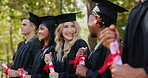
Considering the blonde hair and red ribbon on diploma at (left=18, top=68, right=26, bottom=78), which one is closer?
the blonde hair

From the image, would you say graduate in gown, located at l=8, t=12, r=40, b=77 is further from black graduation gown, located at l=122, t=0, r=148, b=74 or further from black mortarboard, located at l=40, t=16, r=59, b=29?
black graduation gown, located at l=122, t=0, r=148, b=74

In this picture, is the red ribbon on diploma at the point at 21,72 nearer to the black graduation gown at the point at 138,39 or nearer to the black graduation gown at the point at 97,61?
the black graduation gown at the point at 97,61

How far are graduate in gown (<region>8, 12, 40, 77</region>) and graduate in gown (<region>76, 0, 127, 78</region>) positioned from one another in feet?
9.43

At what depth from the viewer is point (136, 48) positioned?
2.72m

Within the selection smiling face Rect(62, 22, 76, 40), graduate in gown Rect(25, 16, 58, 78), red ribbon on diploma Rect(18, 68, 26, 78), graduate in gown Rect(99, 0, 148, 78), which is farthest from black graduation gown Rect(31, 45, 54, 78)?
graduate in gown Rect(99, 0, 148, 78)

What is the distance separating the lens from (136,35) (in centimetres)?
→ 272

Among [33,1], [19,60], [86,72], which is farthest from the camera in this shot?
[33,1]

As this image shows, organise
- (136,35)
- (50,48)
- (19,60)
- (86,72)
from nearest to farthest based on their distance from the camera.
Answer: (136,35), (86,72), (50,48), (19,60)

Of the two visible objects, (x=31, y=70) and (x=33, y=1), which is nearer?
(x=31, y=70)

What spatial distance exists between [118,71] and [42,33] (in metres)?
4.20

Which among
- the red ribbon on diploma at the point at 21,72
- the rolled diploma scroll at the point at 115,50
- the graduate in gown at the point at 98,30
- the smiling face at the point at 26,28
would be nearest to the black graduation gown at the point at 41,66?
the red ribbon on diploma at the point at 21,72

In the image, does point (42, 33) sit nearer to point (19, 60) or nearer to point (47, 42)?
point (47, 42)

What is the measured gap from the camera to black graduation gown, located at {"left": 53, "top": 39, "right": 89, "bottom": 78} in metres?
5.33

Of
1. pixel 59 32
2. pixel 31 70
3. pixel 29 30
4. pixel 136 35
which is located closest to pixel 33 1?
pixel 29 30
